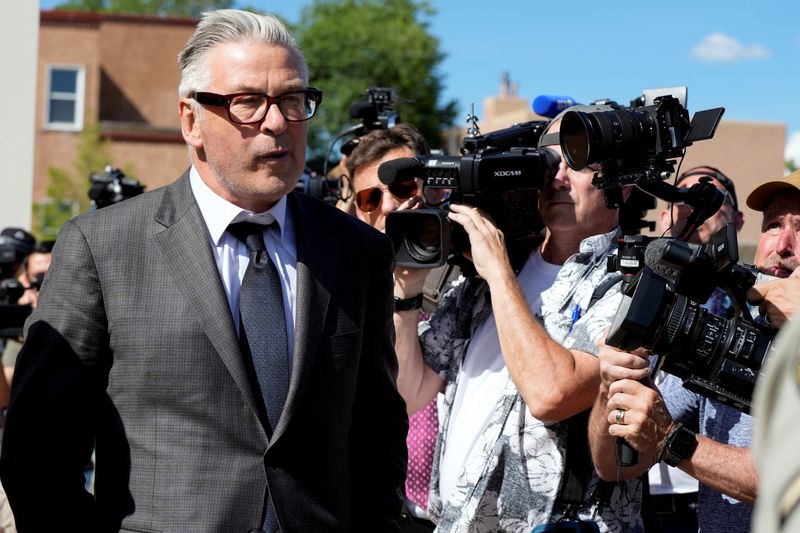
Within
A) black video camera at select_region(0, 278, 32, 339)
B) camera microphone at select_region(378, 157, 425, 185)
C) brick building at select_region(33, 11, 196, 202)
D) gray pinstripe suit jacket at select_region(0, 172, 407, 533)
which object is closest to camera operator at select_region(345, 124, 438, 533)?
camera microphone at select_region(378, 157, 425, 185)

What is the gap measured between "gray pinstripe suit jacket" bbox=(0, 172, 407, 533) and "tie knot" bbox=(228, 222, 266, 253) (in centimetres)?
11

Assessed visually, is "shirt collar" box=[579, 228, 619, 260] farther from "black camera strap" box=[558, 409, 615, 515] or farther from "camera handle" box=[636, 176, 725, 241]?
"black camera strap" box=[558, 409, 615, 515]

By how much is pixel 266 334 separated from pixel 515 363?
2.93 feet

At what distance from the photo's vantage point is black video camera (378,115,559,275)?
3.24 m

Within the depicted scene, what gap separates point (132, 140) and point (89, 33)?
3.61 m

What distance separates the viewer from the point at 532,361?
9.95ft

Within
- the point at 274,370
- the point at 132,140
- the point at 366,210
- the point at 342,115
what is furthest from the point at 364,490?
the point at 342,115

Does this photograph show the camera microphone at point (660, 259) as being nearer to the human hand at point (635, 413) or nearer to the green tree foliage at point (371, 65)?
the human hand at point (635, 413)

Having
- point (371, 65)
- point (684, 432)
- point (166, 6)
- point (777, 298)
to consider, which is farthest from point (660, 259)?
point (166, 6)

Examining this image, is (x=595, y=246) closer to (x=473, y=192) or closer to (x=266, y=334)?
(x=473, y=192)

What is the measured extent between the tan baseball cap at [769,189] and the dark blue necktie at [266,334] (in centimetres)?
207

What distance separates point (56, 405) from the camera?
2.36 meters

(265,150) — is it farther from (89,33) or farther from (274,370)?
(89,33)

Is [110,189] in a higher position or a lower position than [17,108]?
lower
